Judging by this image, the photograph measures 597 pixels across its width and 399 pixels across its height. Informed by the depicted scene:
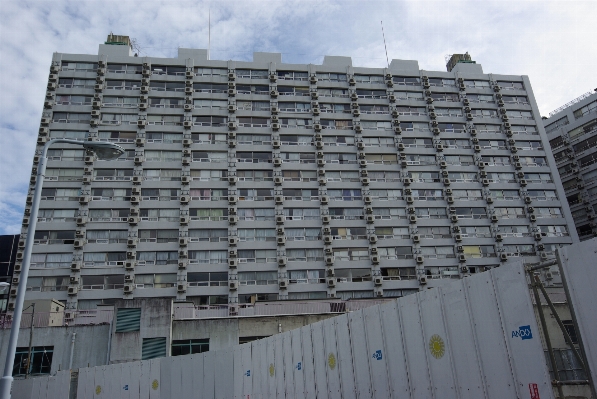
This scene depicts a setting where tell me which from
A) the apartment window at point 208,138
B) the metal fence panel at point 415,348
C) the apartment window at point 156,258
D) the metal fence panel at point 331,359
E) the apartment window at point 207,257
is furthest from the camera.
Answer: the apartment window at point 208,138

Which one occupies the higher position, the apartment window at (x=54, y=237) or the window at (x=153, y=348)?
the apartment window at (x=54, y=237)

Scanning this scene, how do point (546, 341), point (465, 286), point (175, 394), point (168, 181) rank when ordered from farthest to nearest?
point (168, 181), point (175, 394), point (465, 286), point (546, 341)

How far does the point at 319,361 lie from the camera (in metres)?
14.3

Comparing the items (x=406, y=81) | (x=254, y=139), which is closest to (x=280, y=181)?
(x=254, y=139)

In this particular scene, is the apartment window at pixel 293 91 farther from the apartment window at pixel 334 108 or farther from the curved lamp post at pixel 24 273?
the curved lamp post at pixel 24 273

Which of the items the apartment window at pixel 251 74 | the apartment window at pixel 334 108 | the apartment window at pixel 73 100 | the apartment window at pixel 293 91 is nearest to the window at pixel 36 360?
the apartment window at pixel 73 100

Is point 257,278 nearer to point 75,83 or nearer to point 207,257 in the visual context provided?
point 207,257

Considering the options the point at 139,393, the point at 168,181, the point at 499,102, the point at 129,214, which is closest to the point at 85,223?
the point at 129,214

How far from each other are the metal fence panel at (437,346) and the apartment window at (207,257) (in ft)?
136

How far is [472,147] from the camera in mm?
59219

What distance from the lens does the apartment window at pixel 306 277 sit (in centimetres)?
5000

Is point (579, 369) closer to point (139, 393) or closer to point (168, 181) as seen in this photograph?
point (139, 393)

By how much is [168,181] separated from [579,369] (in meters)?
49.3

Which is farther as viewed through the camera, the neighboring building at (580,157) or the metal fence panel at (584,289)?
the neighboring building at (580,157)
